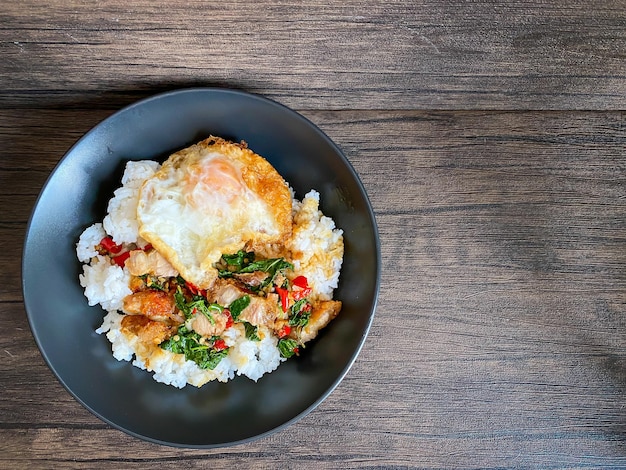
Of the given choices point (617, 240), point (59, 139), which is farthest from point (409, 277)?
point (59, 139)

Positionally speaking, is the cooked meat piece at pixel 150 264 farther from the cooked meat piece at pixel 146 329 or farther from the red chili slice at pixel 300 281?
the red chili slice at pixel 300 281

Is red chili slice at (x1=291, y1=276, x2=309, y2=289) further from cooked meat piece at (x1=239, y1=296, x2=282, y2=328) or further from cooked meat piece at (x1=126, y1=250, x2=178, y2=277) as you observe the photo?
cooked meat piece at (x1=126, y1=250, x2=178, y2=277)

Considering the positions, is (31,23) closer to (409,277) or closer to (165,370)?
(165,370)

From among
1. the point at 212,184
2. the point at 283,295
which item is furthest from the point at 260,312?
the point at 212,184

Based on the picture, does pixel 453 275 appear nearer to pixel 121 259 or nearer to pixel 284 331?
pixel 284 331

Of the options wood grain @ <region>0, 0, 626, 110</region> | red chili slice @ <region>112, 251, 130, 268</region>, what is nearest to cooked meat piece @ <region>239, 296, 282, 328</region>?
red chili slice @ <region>112, 251, 130, 268</region>
